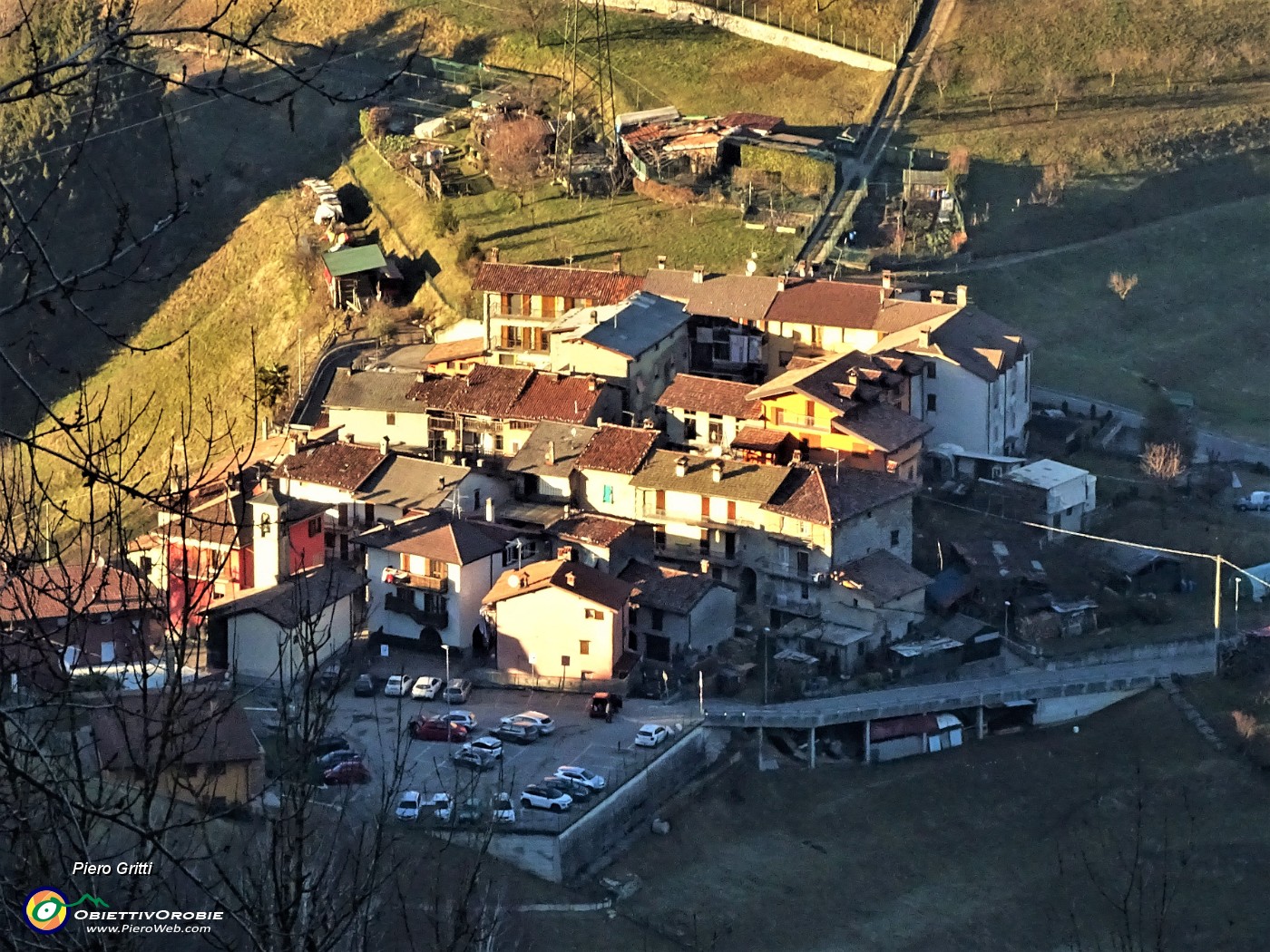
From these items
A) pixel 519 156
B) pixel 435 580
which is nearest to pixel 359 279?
pixel 519 156

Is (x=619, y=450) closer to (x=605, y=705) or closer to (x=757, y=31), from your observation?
(x=605, y=705)

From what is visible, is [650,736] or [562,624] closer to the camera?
[650,736]

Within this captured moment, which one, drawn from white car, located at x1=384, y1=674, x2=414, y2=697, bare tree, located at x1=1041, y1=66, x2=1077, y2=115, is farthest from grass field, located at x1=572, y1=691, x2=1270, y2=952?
bare tree, located at x1=1041, y1=66, x2=1077, y2=115

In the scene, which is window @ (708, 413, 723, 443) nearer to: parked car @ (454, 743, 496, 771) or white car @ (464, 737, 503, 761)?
white car @ (464, 737, 503, 761)

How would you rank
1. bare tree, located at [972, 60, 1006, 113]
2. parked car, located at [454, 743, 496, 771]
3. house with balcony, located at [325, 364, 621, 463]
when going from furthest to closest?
bare tree, located at [972, 60, 1006, 113], house with balcony, located at [325, 364, 621, 463], parked car, located at [454, 743, 496, 771]

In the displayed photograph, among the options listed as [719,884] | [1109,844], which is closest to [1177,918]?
[1109,844]

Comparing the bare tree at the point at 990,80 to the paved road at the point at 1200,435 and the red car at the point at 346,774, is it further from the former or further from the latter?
the red car at the point at 346,774
